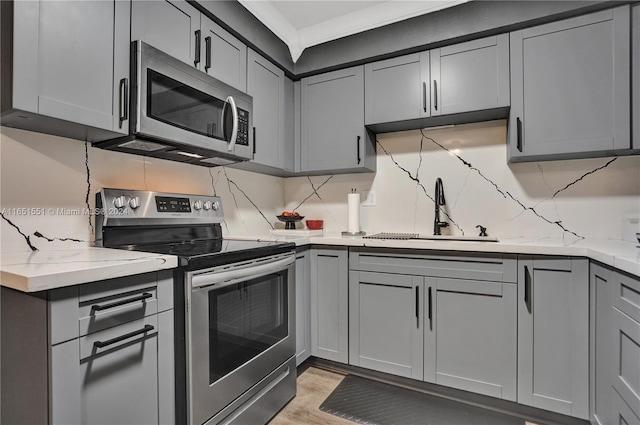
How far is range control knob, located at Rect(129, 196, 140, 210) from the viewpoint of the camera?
5.62 ft

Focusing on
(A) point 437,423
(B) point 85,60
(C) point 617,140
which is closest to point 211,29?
(B) point 85,60

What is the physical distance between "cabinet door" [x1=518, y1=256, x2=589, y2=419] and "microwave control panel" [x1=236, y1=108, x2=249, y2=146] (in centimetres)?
165

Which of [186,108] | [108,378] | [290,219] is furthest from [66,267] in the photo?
[290,219]

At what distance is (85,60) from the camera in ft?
4.33

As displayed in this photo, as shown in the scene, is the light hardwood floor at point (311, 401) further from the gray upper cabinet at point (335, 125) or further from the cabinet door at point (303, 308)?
the gray upper cabinet at point (335, 125)

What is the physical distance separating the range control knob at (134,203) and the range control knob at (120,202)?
3 centimetres

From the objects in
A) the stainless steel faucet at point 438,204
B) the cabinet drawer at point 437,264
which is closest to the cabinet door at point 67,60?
the cabinet drawer at point 437,264

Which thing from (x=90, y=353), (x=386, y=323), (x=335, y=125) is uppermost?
(x=335, y=125)

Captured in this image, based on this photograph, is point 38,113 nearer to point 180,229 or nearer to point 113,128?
point 113,128

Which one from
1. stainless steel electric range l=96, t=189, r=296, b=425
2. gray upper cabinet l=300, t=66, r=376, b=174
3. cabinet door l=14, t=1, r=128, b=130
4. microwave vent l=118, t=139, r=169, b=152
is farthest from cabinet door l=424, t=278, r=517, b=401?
cabinet door l=14, t=1, r=128, b=130

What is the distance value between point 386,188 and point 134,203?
1736 millimetres

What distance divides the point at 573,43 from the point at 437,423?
84.2 inches

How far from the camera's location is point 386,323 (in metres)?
2.02

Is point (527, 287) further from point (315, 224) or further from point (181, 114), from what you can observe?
point (181, 114)
